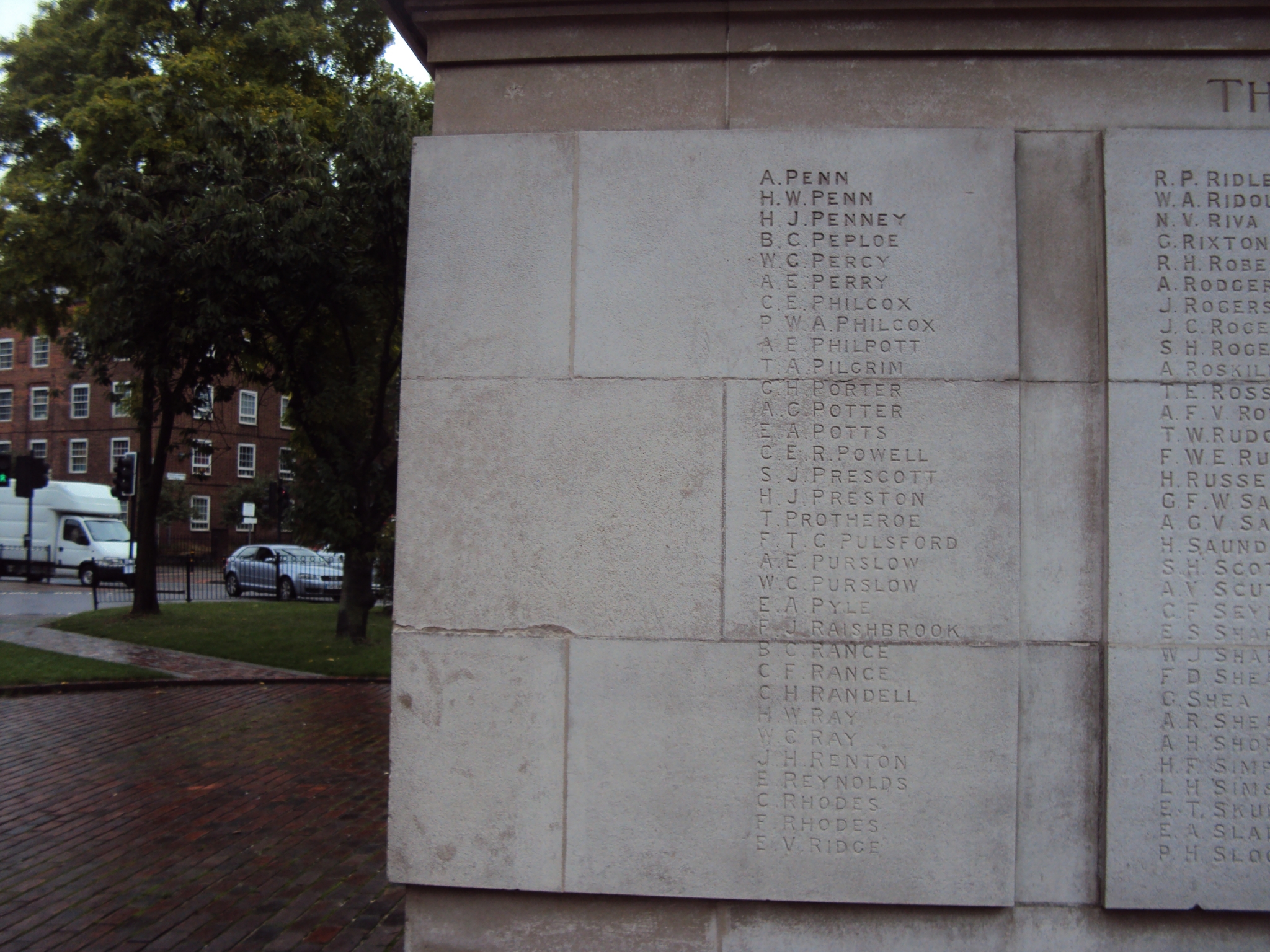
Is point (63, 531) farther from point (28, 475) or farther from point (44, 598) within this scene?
point (28, 475)

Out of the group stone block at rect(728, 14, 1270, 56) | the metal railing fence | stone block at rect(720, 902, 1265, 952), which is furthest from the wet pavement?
stone block at rect(728, 14, 1270, 56)

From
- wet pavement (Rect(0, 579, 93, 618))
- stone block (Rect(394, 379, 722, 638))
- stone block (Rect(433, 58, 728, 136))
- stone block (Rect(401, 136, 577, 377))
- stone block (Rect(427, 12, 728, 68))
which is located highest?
stone block (Rect(427, 12, 728, 68))

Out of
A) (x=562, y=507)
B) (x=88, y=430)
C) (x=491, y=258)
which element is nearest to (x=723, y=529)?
(x=562, y=507)

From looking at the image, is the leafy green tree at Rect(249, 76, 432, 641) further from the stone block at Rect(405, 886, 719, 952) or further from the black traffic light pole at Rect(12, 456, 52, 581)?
the stone block at Rect(405, 886, 719, 952)

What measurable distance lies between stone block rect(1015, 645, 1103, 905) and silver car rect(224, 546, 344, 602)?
28371 millimetres

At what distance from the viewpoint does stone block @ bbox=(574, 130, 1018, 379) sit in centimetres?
441

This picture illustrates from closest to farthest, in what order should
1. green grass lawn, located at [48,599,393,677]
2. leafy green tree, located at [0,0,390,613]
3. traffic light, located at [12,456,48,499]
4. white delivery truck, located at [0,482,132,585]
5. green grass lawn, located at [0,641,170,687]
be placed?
leafy green tree, located at [0,0,390,613]
green grass lawn, located at [0,641,170,687]
green grass lawn, located at [48,599,393,677]
traffic light, located at [12,456,48,499]
white delivery truck, located at [0,482,132,585]

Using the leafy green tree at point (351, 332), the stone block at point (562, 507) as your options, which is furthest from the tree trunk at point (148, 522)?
the stone block at point (562, 507)

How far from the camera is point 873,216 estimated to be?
14.7 feet

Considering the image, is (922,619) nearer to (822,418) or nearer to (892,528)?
(892,528)

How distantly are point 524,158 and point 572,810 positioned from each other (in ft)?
9.87

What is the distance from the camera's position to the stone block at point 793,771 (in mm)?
4281

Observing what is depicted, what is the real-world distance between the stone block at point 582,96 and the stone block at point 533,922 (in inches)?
141

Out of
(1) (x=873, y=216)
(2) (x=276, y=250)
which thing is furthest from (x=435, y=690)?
(2) (x=276, y=250)
